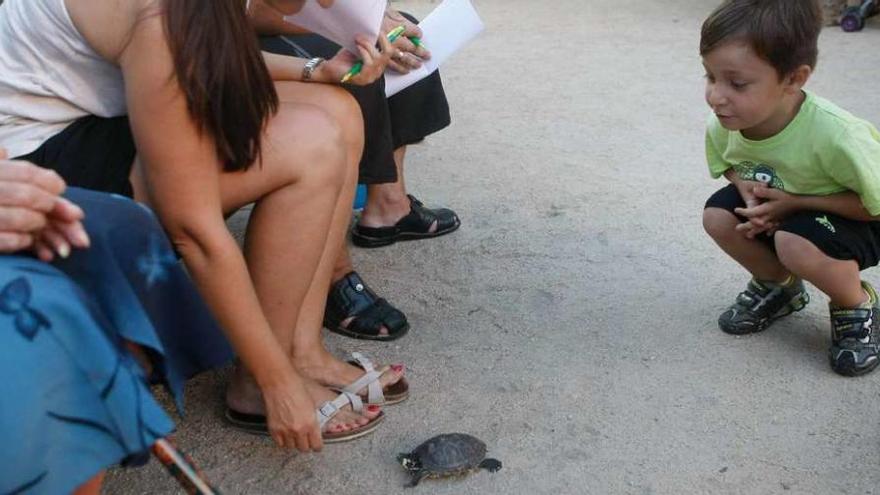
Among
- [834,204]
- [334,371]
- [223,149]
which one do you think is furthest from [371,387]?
[834,204]

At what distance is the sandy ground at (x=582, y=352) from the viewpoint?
1924 millimetres

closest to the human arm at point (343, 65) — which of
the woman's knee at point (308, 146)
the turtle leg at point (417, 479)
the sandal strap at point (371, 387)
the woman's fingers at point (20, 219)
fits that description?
the woman's knee at point (308, 146)

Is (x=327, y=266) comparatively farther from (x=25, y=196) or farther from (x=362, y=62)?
(x=25, y=196)

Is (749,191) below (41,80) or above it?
below

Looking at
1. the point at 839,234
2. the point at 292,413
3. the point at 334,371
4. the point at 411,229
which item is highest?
the point at 839,234

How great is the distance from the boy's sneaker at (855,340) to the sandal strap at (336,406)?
107cm

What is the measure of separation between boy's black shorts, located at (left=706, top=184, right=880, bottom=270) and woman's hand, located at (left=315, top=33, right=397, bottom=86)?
3.18 feet

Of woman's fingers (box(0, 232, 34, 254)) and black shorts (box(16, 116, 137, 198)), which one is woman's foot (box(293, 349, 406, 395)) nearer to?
black shorts (box(16, 116, 137, 198))

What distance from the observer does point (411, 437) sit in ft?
6.66

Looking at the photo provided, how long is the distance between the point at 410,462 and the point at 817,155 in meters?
1.10

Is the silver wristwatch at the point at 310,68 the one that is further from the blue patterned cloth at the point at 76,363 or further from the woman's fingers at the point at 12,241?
the woman's fingers at the point at 12,241

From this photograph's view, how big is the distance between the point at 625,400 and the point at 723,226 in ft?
1.75

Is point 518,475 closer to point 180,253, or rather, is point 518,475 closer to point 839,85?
point 180,253

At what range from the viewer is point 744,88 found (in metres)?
2.18
